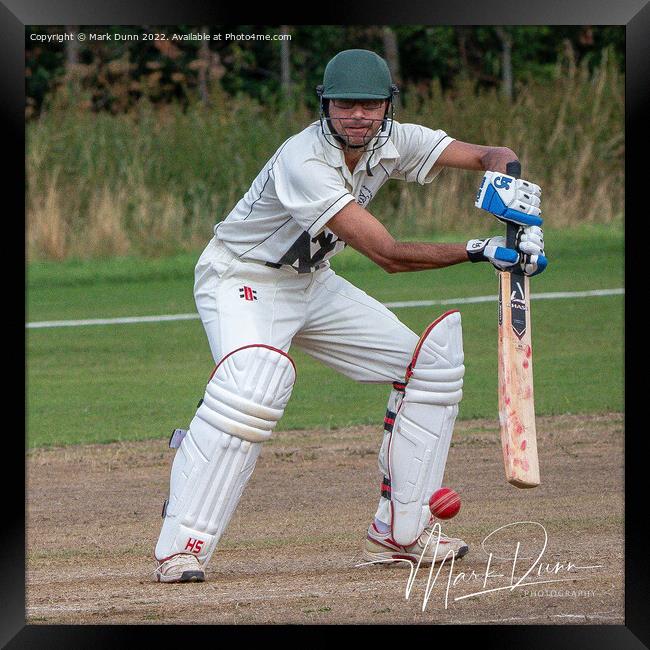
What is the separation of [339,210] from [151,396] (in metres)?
4.78

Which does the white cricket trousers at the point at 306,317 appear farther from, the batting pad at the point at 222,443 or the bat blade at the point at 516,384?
the bat blade at the point at 516,384

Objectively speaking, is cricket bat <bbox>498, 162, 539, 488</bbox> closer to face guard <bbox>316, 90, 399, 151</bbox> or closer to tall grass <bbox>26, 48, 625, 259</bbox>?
face guard <bbox>316, 90, 399, 151</bbox>

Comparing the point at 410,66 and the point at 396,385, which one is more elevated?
the point at 410,66

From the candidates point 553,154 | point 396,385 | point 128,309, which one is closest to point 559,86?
point 553,154

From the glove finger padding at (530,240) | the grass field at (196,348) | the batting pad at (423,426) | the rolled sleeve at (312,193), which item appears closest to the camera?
the glove finger padding at (530,240)

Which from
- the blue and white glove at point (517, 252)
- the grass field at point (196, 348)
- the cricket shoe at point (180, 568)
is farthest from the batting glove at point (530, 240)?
the grass field at point (196, 348)

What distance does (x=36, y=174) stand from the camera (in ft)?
49.2

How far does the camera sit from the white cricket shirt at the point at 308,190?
4.97 m

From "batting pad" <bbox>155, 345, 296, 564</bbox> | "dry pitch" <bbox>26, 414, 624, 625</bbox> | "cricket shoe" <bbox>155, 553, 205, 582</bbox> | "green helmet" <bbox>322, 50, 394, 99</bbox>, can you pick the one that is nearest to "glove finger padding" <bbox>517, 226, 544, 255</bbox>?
"green helmet" <bbox>322, 50, 394, 99</bbox>

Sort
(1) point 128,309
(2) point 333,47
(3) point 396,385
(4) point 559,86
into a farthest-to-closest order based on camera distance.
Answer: (2) point 333,47
(4) point 559,86
(1) point 128,309
(3) point 396,385

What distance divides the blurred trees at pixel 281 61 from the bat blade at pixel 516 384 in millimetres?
12665

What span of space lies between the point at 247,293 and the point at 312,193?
0.60 metres

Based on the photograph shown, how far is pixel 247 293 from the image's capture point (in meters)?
5.34

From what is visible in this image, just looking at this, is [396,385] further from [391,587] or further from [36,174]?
[36,174]
